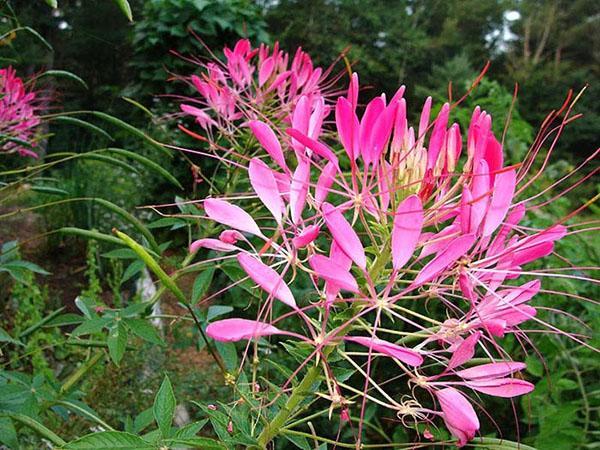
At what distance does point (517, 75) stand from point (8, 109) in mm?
13365

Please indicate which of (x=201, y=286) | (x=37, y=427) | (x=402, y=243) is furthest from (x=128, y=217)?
(x=402, y=243)

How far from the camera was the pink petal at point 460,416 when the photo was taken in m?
0.46

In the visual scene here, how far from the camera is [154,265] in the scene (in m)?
0.44

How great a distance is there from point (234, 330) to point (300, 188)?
0.16 meters

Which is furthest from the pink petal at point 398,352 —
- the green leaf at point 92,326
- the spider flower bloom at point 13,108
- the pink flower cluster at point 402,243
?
the spider flower bloom at point 13,108

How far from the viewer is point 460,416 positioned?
465 millimetres

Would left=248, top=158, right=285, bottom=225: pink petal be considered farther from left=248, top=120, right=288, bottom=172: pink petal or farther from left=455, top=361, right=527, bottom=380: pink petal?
left=455, top=361, right=527, bottom=380: pink petal

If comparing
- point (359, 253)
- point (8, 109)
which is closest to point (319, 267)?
point (359, 253)

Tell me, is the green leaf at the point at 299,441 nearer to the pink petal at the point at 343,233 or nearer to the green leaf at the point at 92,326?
the pink petal at the point at 343,233

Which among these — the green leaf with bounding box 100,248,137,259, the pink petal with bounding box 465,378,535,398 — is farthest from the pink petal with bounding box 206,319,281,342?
the green leaf with bounding box 100,248,137,259

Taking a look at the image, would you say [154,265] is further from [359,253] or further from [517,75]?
[517,75]

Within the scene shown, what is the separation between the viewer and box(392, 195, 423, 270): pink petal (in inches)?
17.6

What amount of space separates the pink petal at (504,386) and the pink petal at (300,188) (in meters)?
0.22

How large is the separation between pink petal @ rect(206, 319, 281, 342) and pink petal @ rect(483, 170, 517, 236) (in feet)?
0.72
